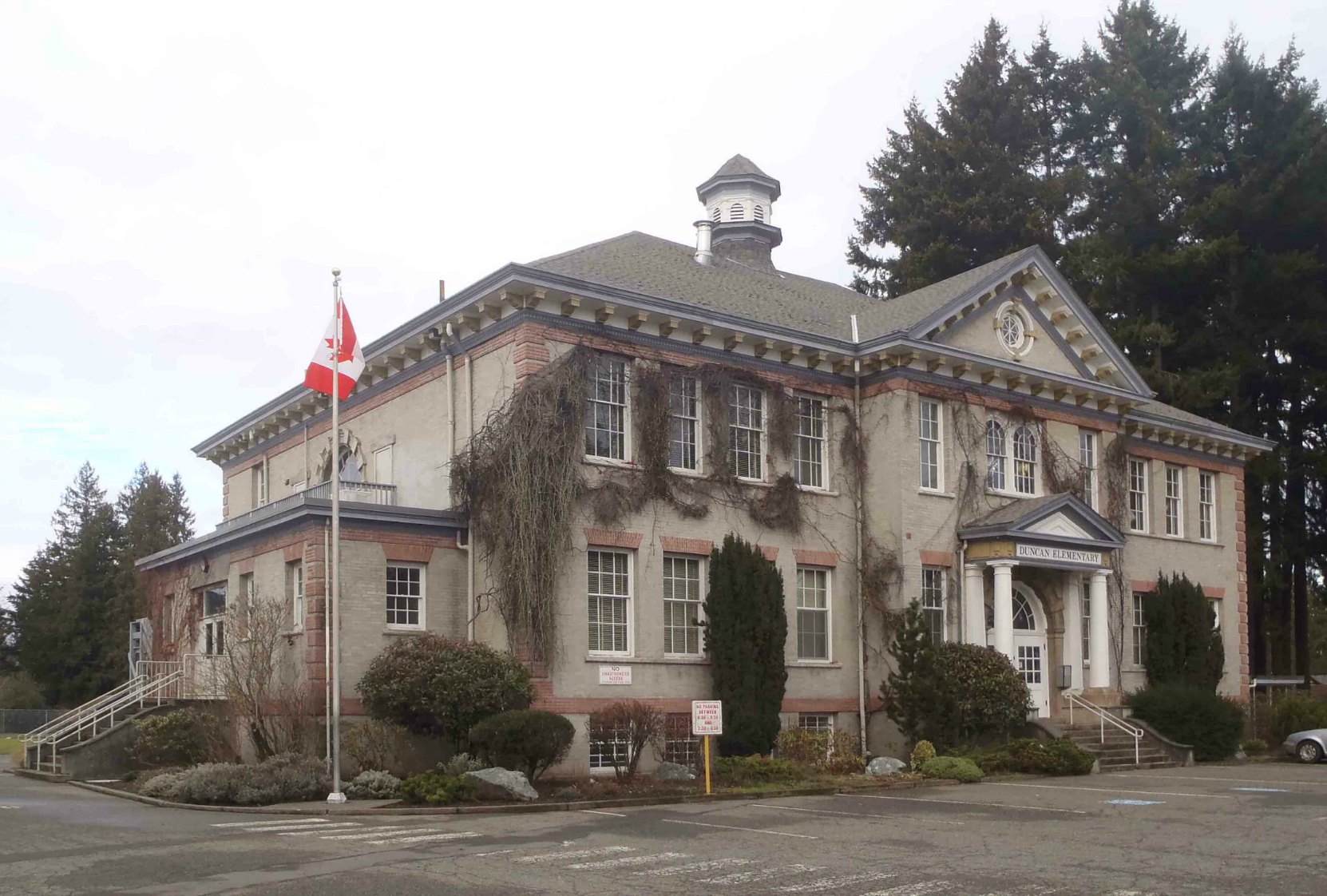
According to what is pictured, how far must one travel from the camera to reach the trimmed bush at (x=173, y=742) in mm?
24031

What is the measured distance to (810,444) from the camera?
27.5 m

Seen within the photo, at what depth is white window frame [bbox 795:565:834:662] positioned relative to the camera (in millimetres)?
26594

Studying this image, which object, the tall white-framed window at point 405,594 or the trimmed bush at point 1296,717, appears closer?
the tall white-framed window at point 405,594

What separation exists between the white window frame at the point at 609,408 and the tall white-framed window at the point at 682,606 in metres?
2.19

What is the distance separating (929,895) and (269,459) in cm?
2627

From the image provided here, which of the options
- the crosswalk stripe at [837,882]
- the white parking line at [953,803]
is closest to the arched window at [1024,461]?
the white parking line at [953,803]

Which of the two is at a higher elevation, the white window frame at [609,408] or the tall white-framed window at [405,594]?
the white window frame at [609,408]

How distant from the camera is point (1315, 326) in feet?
139

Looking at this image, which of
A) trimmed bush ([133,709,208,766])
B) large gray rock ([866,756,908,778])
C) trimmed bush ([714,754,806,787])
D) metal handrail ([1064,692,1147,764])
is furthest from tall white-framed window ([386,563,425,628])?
metal handrail ([1064,692,1147,764])

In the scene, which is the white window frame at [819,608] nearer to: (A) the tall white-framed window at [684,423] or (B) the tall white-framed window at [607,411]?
(A) the tall white-framed window at [684,423]

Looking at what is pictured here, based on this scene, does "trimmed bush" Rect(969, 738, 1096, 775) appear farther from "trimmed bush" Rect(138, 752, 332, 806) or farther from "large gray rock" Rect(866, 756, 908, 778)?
"trimmed bush" Rect(138, 752, 332, 806)

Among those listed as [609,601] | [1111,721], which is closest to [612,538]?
[609,601]

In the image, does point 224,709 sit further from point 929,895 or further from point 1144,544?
point 1144,544

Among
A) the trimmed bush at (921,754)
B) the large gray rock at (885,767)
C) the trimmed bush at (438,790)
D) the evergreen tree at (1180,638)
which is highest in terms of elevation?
the evergreen tree at (1180,638)
